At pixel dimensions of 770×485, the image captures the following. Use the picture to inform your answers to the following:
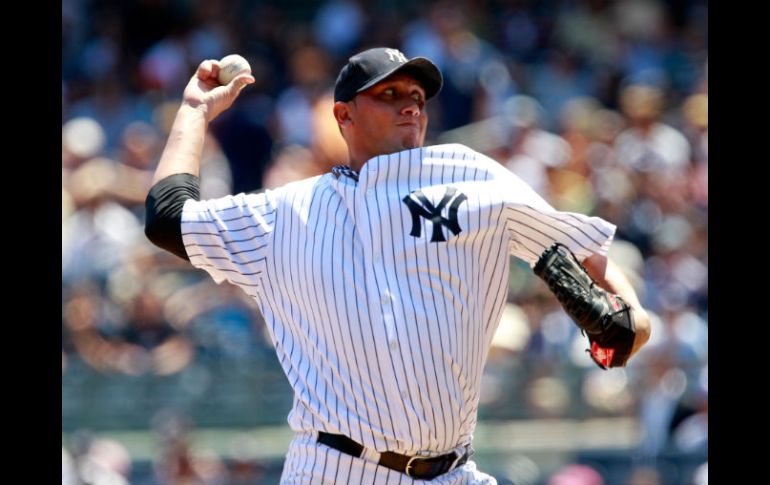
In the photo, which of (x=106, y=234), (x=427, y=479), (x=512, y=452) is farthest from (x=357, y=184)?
(x=106, y=234)

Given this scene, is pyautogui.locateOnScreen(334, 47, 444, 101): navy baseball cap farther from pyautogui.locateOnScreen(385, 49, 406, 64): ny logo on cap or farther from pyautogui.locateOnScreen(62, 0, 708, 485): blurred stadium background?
pyautogui.locateOnScreen(62, 0, 708, 485): blurred stadium background

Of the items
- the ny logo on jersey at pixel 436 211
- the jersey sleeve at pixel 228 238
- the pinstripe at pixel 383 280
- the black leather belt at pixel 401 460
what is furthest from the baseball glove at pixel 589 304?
the jersey sleeve at pixel 228 238

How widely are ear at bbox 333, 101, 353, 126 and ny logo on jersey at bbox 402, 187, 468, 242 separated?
1.21 ft

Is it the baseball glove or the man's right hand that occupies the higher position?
the man's right hand

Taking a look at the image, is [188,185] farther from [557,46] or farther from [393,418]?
[557,46]

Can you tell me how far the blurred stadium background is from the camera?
7711mm

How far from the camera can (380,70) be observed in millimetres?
3436

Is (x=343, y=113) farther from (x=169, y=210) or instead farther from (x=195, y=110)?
(x=169, y=210)

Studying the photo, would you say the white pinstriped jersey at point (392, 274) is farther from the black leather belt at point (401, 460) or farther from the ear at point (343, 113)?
the ear at point (343, 113)

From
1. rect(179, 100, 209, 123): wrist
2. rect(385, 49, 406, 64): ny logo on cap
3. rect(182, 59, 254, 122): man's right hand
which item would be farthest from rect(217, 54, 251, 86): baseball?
rect(385, 49, 406, 64): ny logo on cap

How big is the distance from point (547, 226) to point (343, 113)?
676 millimetres

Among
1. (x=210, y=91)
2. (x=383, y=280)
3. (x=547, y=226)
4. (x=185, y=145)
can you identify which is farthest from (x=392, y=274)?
(x=210, y=91)

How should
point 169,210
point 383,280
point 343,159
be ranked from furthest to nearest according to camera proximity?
point 343,159, point 169,210, point 383,280

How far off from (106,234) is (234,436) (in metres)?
1.82
